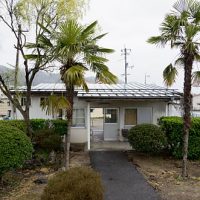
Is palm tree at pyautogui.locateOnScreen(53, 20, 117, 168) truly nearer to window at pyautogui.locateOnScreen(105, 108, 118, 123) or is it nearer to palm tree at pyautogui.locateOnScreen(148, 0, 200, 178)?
palm tree at pyautogui.locateOnScreen(148, 0, 200, 178)

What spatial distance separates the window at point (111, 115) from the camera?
74.8 feet

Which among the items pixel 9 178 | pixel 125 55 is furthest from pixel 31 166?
pixel 125 55

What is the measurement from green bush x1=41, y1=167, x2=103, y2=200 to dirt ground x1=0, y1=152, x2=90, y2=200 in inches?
106

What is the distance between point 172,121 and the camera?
55.6 ft

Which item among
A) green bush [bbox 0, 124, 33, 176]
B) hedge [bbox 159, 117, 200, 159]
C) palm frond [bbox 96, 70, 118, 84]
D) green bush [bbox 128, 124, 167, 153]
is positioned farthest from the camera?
green bush [bbox 128, 124, 167, 153]

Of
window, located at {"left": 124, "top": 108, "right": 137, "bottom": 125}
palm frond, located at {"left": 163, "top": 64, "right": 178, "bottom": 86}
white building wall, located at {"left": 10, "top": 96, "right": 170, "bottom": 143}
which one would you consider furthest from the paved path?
window, located at {"left": 124, "top": 108, "right": 137, "bottom": 125}

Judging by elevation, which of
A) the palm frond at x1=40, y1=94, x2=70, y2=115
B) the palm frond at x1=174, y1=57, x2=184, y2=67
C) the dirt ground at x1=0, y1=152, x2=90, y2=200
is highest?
the palm frond at x1=174, y1=57, x2=184, y2=67

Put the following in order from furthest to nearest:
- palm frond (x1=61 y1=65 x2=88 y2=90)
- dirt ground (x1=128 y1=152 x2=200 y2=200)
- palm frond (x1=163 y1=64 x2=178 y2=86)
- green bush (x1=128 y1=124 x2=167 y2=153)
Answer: green bush (x1=128 y1=124 x2=167 y2=153), palm frond (x1=163 y1=64 x2=178 y2=86), palm frond (x1=61 y1=65 x2=88 y2=90), dirt ground (x1=128 y1=152 x2=200 y2=200)

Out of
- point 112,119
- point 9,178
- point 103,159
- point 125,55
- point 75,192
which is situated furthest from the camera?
point 125,55

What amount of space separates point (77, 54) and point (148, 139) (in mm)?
6582

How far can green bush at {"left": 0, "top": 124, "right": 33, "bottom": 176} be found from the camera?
11.3 m

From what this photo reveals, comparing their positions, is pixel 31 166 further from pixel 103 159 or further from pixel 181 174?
pixel 181 174

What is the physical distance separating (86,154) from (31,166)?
12.5 ft

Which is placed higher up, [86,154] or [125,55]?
[125,55]
